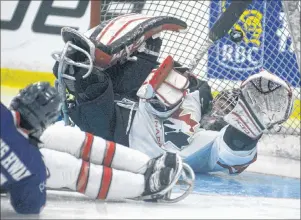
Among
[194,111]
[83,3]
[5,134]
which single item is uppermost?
[5,134]

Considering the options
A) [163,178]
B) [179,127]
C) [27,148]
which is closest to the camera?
[27,148]

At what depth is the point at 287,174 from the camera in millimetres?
3086

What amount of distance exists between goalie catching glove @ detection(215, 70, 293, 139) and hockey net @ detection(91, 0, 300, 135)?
66 centimetres

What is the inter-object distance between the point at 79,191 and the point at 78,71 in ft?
1.78

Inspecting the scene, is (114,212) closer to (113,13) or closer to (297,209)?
(297,209)

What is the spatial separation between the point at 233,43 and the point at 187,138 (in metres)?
0.82

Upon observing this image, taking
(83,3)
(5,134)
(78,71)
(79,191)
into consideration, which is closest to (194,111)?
(78,71)

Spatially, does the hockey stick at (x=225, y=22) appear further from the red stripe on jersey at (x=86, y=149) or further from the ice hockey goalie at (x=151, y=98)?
the red stripe on jersey at (x=86, y=149)

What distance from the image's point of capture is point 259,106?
96.6 inches

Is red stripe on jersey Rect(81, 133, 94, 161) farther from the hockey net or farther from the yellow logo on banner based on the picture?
the yellow logo on banner

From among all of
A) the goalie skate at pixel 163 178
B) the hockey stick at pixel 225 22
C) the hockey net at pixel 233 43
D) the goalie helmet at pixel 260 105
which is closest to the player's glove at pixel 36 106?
the goalie skate at pixel 163 178

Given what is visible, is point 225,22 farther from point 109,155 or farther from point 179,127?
point 109,155

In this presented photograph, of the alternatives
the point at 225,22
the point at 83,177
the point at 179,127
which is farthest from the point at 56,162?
the point at 225,22

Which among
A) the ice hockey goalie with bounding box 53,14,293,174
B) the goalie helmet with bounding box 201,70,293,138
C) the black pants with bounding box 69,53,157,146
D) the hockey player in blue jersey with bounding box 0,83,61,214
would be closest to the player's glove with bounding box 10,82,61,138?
the hockey player in blue jersey with bounding box 0,83,61,214
